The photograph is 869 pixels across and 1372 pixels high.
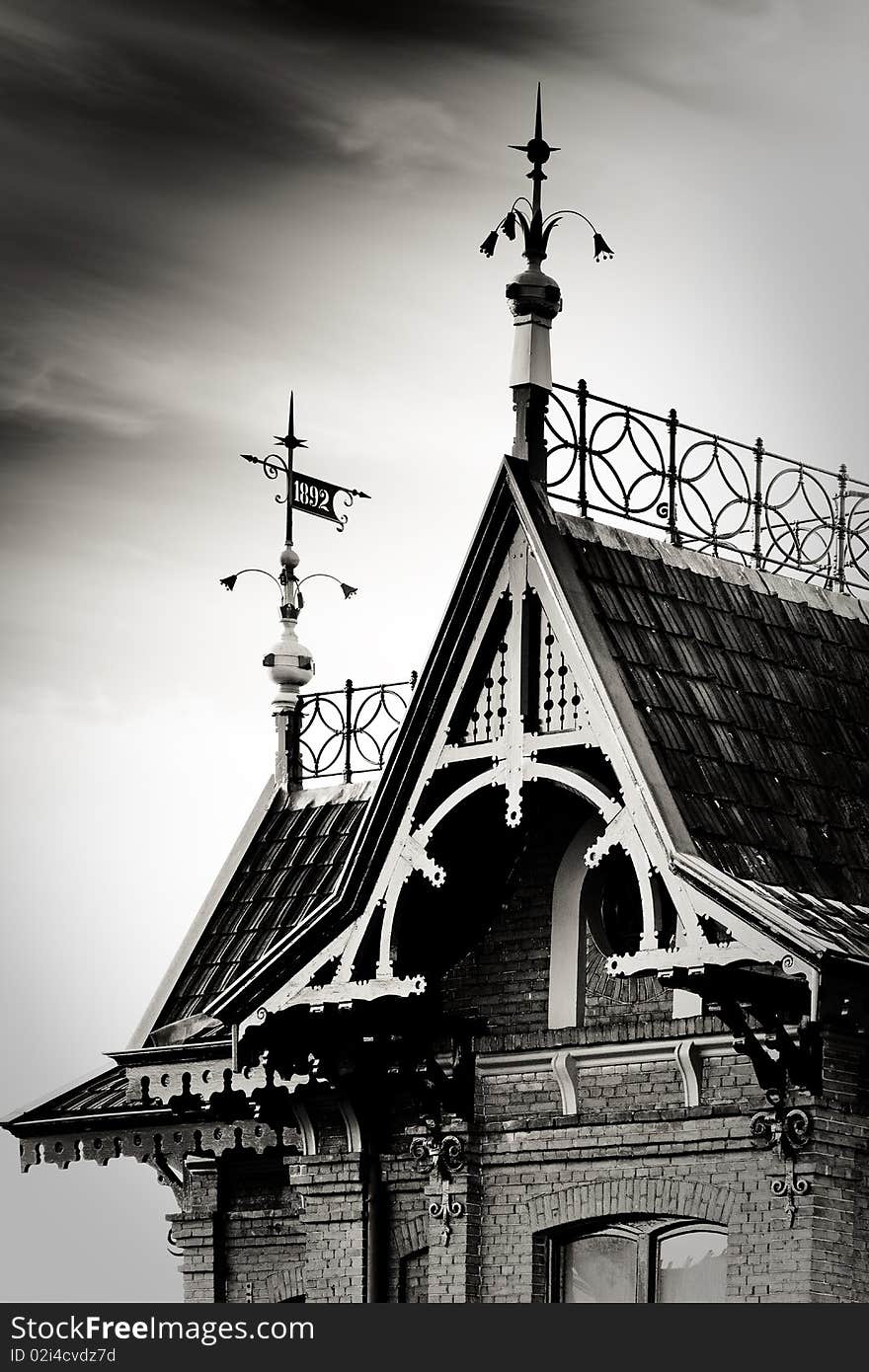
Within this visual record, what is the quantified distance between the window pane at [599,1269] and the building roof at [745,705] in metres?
2.56

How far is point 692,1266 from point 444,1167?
1.79 metres

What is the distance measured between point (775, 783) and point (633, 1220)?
108 inches

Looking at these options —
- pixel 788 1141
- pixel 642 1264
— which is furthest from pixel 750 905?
pixel 642 1264

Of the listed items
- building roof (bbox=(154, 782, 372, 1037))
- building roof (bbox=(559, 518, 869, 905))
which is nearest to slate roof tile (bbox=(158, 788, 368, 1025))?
building roof (bbox=(154, 782, 372, 1037))

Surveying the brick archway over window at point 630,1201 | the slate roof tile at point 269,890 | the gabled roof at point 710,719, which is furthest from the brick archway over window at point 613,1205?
the slate roof tile at point 269,890

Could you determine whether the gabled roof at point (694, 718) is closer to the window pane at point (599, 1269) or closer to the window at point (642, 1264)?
the window at point (642, 1264)

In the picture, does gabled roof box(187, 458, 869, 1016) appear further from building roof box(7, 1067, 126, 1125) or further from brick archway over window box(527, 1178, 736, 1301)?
building roof box(7, 1067, 126, 1125)

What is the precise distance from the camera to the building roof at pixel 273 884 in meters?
23.0

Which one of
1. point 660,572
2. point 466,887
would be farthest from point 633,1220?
point 660,572

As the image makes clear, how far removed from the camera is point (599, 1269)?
19.7 meters

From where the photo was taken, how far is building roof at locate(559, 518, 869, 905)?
18766mm

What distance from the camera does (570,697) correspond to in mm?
18875
